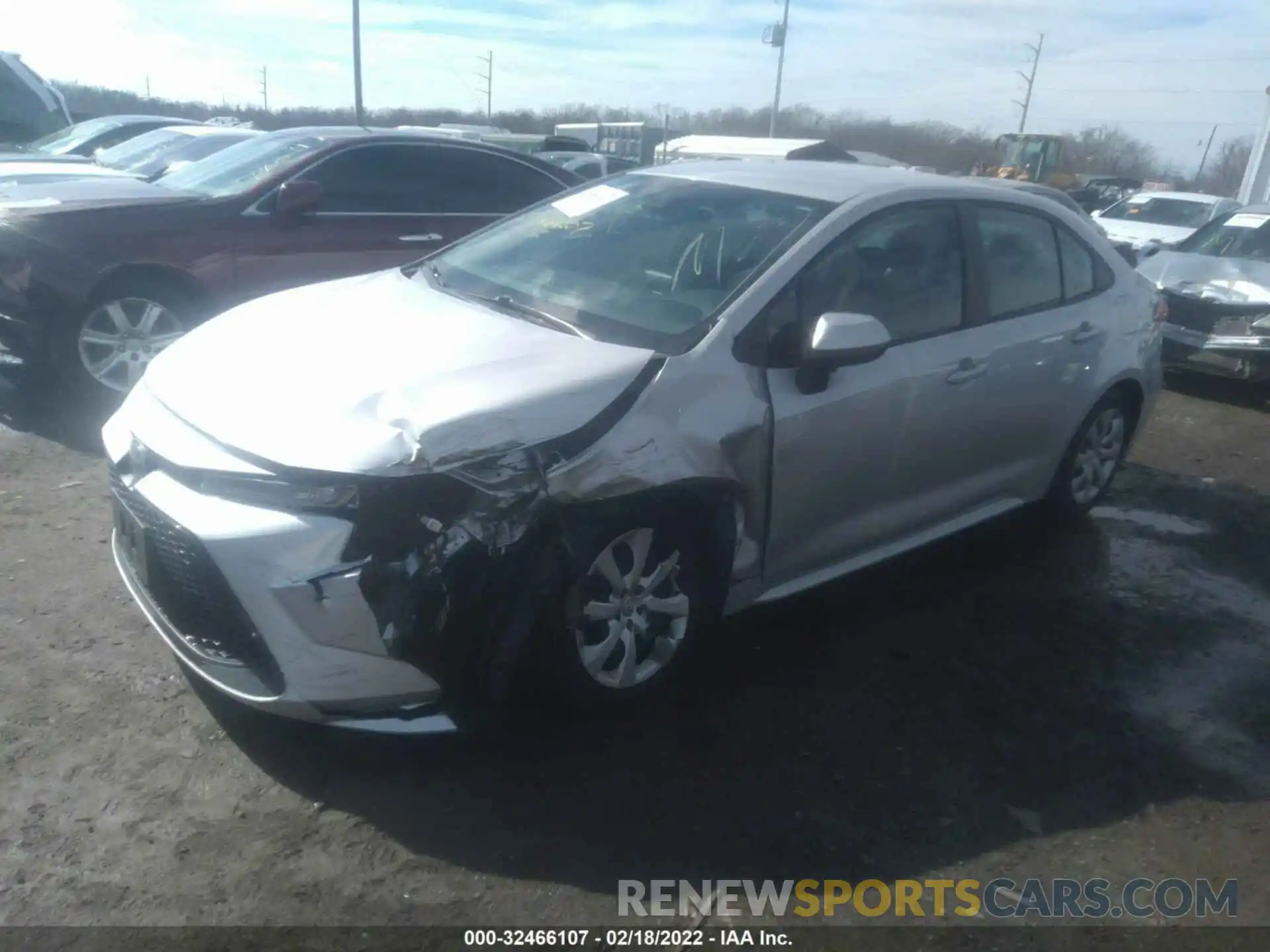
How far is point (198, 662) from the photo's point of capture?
115 inches

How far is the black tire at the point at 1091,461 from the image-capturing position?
504 centimetres

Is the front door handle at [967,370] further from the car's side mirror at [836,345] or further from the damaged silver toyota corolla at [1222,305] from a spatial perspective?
the damaged silver toyota corolla at [1222,305]

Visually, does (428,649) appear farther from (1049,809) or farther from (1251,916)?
(1251,916)

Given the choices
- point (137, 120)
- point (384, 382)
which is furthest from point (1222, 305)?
point (137, 120)

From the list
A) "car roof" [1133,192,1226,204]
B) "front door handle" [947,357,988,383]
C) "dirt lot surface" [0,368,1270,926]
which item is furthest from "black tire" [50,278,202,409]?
"car roof" [1133,192,1226,204]

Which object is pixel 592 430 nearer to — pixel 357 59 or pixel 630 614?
pixel 630 614

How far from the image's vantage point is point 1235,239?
377 inches

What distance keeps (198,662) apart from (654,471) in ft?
4.59

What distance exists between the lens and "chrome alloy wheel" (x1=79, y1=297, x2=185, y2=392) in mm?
5695

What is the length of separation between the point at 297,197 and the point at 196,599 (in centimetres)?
394

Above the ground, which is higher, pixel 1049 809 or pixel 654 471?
pixel 654 471

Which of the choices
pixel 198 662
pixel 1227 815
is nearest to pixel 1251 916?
pixel 1227 815

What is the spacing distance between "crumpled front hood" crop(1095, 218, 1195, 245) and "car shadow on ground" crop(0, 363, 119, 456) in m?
15.2

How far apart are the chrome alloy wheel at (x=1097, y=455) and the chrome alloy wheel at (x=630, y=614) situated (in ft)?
8.79
